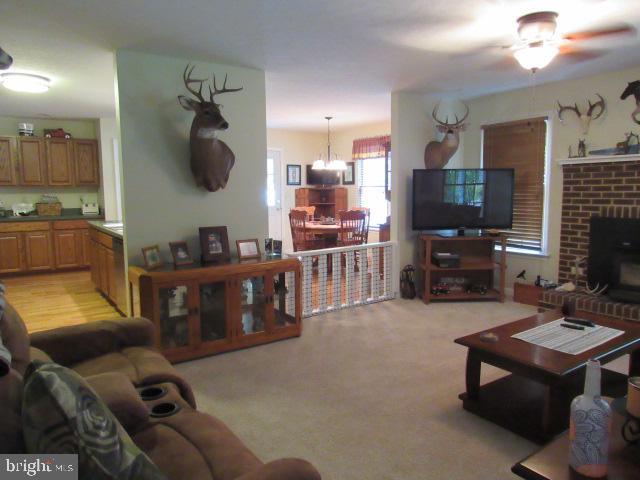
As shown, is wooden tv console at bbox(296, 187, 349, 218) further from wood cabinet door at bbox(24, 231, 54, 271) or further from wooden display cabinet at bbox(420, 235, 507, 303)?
wood cabinet door at bbox(24, 231, 54, 271)

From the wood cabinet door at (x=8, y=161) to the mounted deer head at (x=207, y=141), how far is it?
4.32m

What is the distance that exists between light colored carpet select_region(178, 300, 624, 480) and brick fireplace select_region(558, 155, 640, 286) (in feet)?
3.75

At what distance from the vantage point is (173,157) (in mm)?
3545

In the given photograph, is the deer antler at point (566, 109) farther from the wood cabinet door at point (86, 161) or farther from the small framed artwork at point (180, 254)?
the wood cabinet door at point (86, 161)

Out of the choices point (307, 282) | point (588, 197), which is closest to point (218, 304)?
point (307, 282)

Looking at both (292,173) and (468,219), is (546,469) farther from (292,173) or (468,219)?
(292,173)

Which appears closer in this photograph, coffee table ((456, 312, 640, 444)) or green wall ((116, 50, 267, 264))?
coffee table ((456, 312, 640, 444))

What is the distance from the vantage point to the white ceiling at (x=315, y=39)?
2600mm

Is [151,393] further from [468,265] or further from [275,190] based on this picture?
[275,190]

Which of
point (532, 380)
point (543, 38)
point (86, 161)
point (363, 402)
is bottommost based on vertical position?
point (363, 402)

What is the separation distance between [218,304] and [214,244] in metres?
0.52

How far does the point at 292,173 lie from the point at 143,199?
16.0 ft

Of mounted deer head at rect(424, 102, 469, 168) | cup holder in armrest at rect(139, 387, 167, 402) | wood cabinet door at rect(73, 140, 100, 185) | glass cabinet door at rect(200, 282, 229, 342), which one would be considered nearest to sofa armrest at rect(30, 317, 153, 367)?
cup holder in armrest at rect(139, 387, 167, 402)

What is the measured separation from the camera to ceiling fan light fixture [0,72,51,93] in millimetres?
3970
